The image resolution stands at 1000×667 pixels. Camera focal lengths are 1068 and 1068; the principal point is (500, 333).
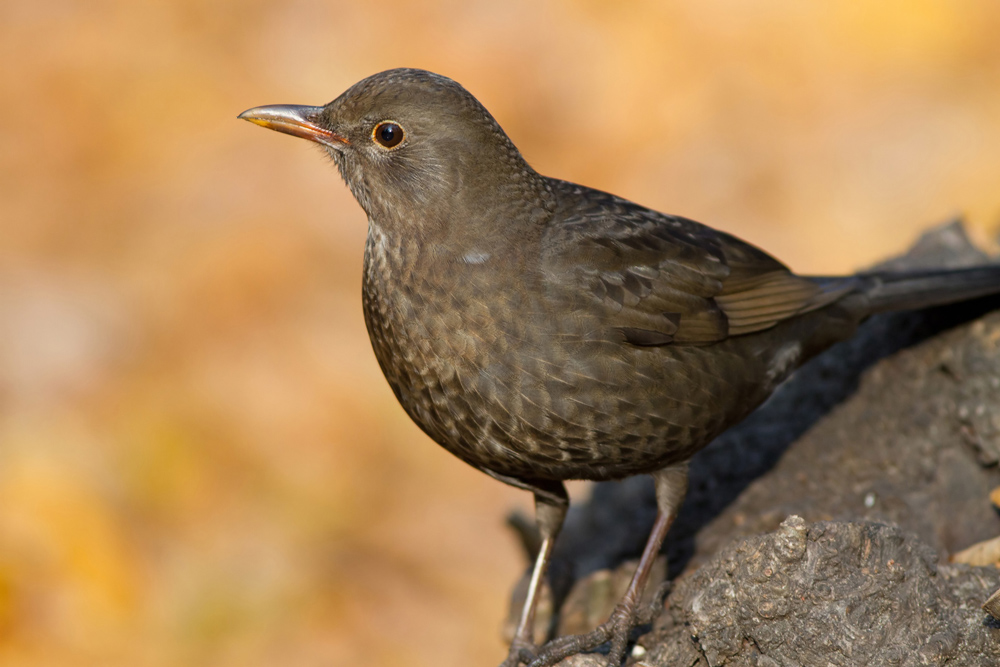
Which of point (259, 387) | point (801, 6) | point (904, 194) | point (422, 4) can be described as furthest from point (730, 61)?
point (259, 387)

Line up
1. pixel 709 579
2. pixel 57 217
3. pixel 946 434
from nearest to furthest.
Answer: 1. pixel 709 579
2. pixel 946 434
3. pixel 57 217

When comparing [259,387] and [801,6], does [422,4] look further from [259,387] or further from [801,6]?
[259,387]

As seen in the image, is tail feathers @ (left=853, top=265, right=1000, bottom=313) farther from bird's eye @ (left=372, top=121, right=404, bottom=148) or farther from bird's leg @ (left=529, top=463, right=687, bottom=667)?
bird's eye @ (left=372, top=121, right=404, bottom=148)

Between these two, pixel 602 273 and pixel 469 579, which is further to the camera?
pixel 469 579

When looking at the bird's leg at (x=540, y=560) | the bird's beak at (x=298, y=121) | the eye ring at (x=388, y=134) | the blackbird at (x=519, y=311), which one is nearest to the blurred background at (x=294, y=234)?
the bird's leg at (x=540, y=560)

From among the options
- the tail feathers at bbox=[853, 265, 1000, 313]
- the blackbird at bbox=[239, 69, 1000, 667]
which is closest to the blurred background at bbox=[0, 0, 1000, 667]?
the tail feathers at bbox=[853, 265, 1000, 313]
